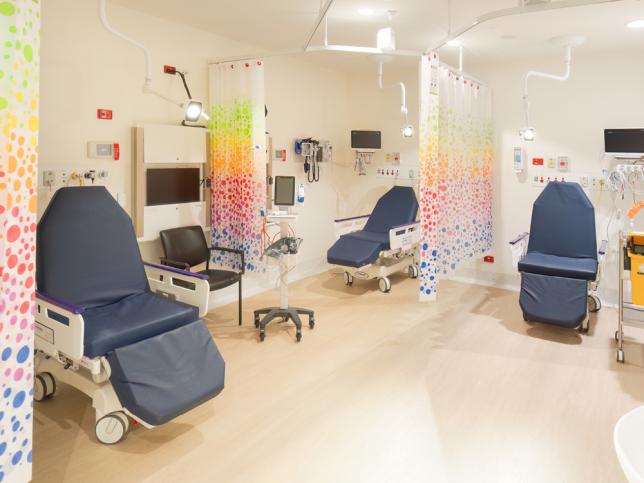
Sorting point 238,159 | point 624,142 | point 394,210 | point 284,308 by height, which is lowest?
point 284,308

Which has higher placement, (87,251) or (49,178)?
(49,178)

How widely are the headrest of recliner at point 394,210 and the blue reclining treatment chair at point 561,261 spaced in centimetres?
140

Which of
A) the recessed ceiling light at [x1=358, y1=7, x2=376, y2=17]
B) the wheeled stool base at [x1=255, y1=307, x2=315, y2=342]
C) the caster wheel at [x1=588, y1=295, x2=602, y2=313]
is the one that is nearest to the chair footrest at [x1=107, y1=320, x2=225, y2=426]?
A: the wheeled stool base at [x1=255, y1=307, x2=315, y2=342]

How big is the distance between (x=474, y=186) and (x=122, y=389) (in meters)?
3.92

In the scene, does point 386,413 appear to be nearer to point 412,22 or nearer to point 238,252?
point 238,252

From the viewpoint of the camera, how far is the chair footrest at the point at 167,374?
8.41 feet

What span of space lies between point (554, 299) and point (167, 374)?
3.19 meters

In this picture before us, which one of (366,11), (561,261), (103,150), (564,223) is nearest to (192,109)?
(103,150)

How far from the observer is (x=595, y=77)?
528 centimetres

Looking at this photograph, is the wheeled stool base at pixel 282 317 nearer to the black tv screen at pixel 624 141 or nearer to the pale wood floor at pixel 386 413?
the pale wood floor at pixel 386 413

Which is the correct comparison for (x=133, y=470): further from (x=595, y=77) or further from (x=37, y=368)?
(x=595, y=77)

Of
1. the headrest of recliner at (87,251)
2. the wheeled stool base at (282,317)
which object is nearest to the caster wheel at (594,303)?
the wheeled stool base at (282,317)

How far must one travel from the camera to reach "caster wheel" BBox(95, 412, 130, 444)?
270 centimetres

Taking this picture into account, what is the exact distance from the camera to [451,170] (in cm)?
463
